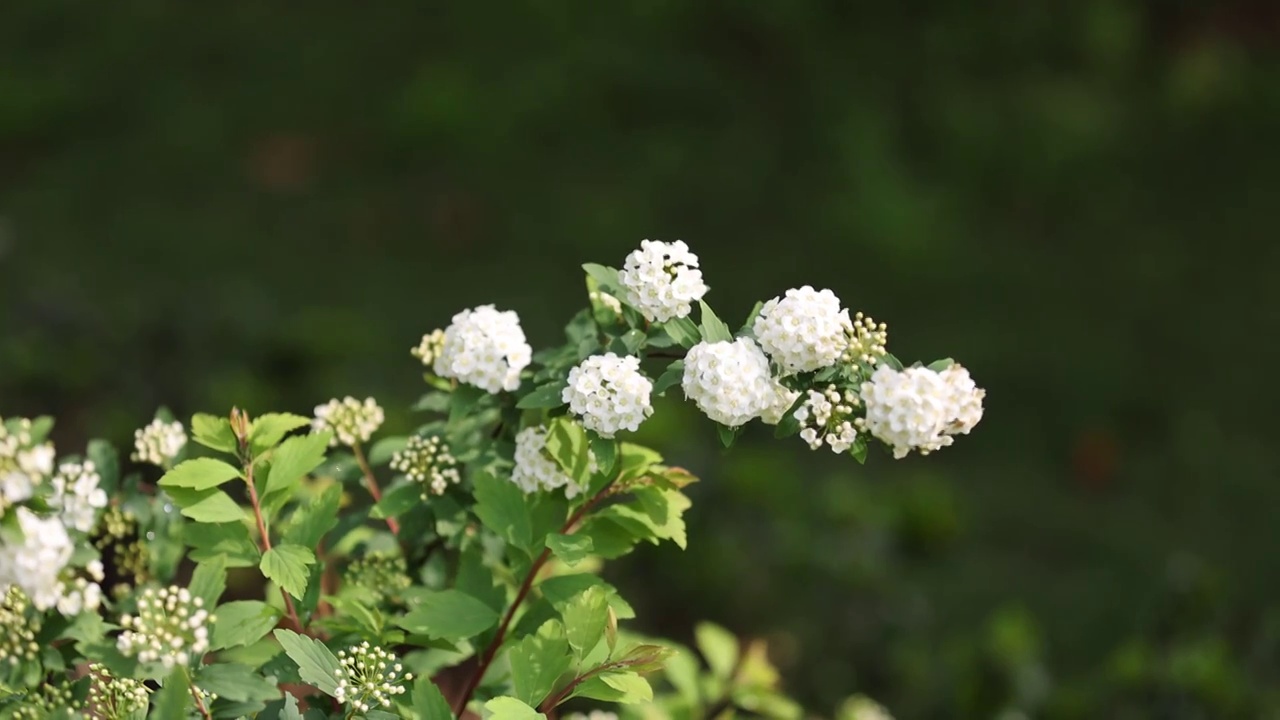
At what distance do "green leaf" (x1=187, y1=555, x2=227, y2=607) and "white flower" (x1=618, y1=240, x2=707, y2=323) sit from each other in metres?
0.61

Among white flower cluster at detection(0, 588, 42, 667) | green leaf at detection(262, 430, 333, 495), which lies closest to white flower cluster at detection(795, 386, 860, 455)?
green leaf at detection(262, 430, 333, 495)

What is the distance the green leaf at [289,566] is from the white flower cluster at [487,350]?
303mm

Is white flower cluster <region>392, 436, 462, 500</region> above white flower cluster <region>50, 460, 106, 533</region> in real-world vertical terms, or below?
above

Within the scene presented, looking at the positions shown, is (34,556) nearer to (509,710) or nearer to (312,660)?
(312,660)

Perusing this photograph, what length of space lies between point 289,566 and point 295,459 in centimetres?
14

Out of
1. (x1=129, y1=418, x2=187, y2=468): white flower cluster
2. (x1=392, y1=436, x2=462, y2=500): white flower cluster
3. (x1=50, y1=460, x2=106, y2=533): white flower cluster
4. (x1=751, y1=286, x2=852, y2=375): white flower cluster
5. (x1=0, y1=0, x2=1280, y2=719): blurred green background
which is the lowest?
(x1=50, y1=460, x2=106, y2=533): white flower cluster

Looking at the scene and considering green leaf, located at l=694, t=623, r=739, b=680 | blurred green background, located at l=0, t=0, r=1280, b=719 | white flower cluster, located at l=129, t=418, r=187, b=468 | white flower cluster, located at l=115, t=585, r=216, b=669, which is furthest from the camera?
blurred green background, located at l=0, t=0, r=1280, b=719

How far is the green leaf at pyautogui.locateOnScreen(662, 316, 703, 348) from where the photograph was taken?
4.93ft

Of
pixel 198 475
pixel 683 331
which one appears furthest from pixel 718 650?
pixel 198 475

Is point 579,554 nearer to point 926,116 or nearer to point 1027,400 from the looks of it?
point 1027,400

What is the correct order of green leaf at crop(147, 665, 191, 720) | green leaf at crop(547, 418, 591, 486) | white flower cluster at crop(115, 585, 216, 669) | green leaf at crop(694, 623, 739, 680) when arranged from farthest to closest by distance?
1. green leaf at crop(694, 623, 739, 680)
2. green leaf at crop(547, 418, 591, 486)
3. white flower cluster at crop(115, 585, 216, 669)
4. green leaf at crop(147, 665, 191, 720)

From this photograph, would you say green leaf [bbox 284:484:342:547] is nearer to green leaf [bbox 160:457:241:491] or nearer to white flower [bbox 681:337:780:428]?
green leaf [bbox 160:457:241:491]

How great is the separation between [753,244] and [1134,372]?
1.49 m

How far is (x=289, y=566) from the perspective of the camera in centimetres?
146
